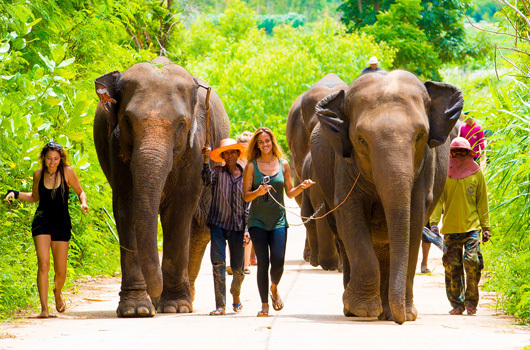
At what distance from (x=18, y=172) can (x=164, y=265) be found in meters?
1.95

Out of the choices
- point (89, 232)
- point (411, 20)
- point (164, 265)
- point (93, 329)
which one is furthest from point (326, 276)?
point (411, 20)

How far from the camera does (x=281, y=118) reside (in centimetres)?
Result: 4534

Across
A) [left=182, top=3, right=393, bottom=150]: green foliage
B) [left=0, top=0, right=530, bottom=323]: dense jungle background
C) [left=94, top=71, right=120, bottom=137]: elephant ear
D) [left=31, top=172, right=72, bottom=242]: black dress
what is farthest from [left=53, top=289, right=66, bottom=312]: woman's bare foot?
[left=182, top=3, right=393, bottom=150]: green foliage

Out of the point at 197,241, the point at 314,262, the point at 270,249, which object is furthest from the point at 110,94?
the point at 314,262

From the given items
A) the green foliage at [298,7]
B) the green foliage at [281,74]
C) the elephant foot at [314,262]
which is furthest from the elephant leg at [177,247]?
the green foliage at [298,7]

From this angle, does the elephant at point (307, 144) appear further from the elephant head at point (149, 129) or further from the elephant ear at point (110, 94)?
the elephant ear at point (110, 94)

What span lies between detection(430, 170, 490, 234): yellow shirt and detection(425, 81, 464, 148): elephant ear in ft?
3.70

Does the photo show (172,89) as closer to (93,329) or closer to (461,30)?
(93,329)

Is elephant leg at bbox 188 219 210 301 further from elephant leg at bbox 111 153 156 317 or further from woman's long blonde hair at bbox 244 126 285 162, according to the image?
woman's long blonde hair at bbox 244 126 285 162

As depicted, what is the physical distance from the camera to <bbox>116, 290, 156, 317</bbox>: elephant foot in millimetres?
10531

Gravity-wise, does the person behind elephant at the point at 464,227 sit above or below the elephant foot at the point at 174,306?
above

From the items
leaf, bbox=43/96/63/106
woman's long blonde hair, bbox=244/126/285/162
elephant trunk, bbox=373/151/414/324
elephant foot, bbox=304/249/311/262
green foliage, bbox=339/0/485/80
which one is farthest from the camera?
green foliage, bbox=339/0/485/80

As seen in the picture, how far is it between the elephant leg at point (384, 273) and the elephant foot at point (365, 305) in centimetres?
20

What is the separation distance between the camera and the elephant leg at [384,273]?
10.4 meters
